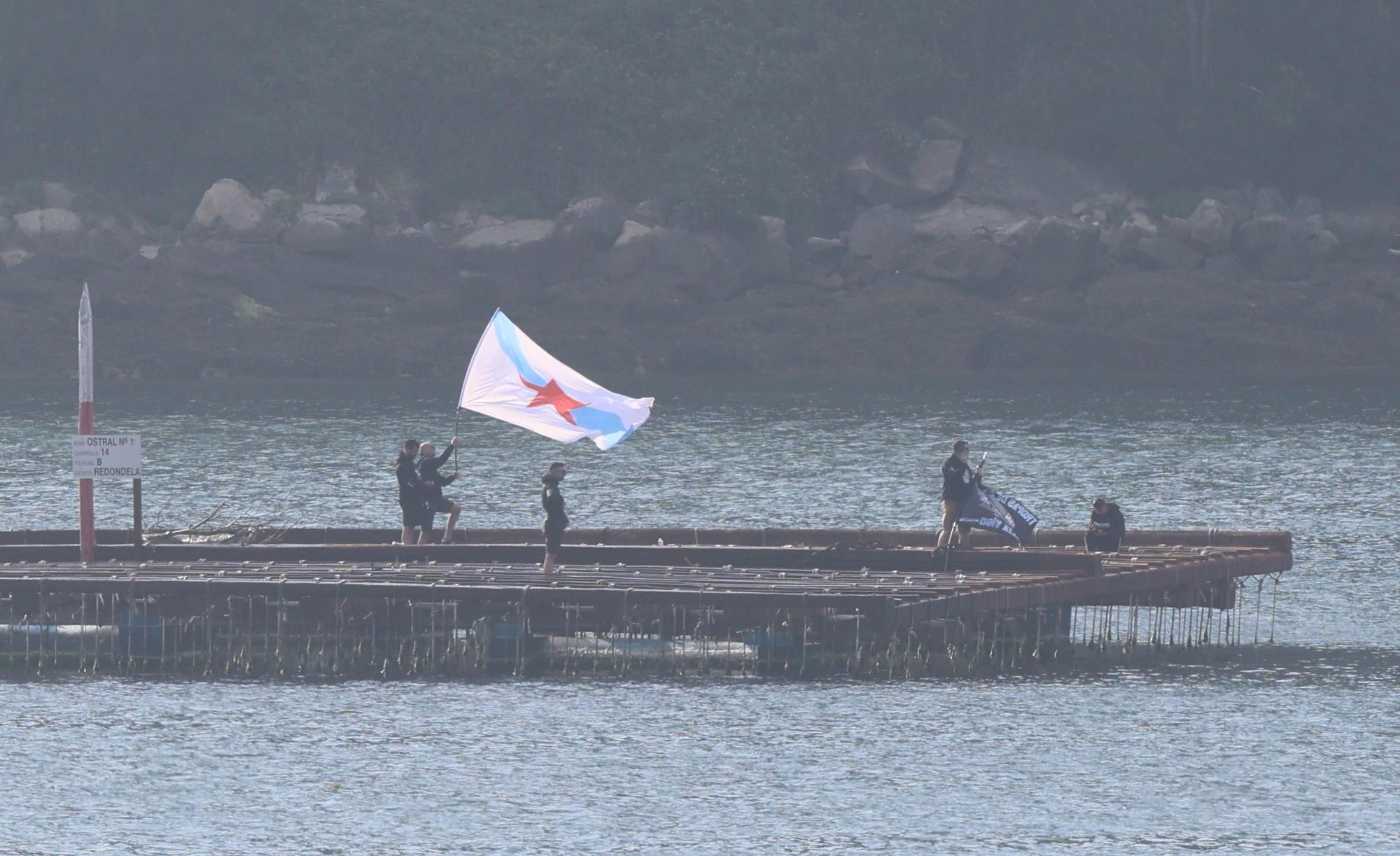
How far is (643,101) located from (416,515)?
80.0 meters

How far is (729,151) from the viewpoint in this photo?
4446 inches

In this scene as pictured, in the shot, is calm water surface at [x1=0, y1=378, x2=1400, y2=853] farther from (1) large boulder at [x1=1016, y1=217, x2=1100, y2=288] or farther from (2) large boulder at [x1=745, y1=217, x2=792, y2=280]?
(2) large boulder at [x1=745, y1=217, x2=792, y2=280]

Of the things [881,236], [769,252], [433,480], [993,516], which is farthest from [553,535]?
[881,236]

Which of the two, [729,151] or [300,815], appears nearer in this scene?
[300,815]

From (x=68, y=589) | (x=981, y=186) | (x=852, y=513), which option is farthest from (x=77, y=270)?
(x=68, y=589)

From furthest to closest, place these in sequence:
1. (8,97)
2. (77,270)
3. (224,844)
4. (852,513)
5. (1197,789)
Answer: (8,97)
(77,270)
(852,513)
(1197,789)
(224,844)

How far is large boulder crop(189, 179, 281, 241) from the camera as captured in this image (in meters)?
110

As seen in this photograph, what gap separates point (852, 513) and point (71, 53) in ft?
222

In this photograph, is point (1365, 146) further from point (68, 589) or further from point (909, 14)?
point (68, 589)

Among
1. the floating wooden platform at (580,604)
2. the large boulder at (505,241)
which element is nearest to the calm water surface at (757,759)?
the floating wooden platform at (580,604)

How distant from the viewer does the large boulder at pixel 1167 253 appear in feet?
366

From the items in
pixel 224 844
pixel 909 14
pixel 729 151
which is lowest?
pixel 224 844

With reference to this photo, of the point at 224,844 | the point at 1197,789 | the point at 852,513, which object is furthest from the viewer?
the point at 852,513

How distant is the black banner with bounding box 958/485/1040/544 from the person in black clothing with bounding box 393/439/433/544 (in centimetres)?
938
